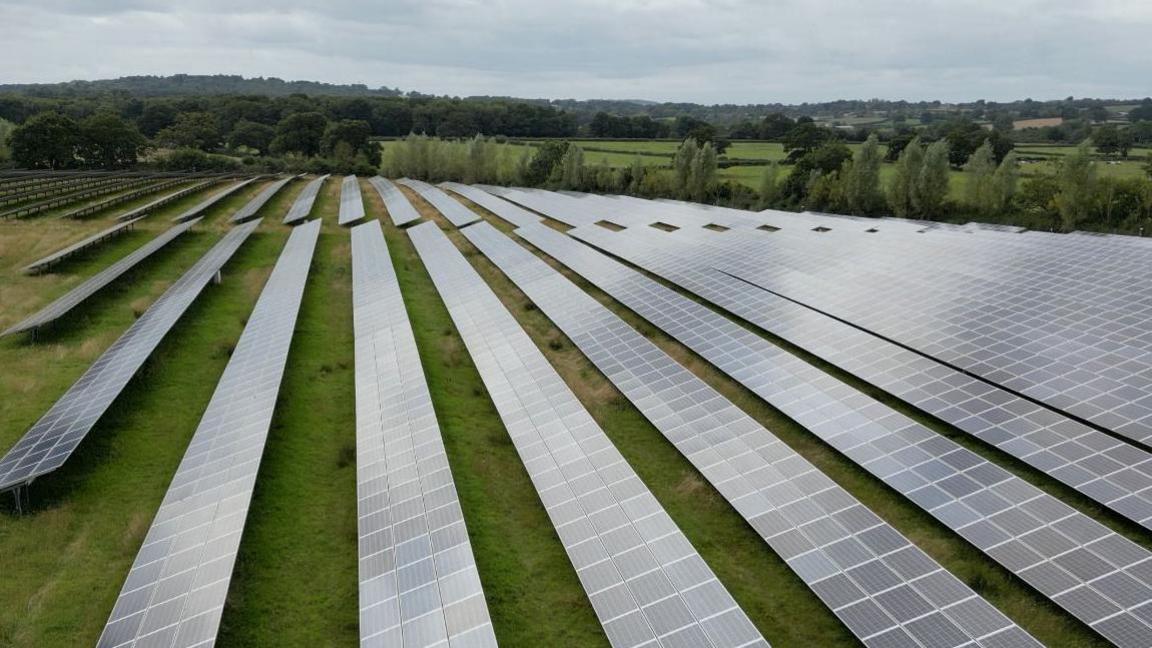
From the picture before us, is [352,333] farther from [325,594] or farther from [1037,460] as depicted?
[1037,460]

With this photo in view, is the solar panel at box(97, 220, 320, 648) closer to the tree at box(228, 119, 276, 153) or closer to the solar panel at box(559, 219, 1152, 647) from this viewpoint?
the solar panel at box(559, 219, 1152, 647)

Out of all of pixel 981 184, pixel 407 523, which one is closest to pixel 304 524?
pixel 407 523

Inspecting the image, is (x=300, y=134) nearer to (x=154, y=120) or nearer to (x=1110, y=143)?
(x=154, y=120)

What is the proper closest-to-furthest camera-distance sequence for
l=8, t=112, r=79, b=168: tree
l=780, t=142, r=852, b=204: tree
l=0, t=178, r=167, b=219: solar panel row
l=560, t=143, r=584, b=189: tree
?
l=0, t=178, r=167, b=219: solar panel row → l=780, t=142, r=852, b=204: tree → l=8, t=112, r=79, b=168: tree → l=560, t=143, r=584, b=189: tree

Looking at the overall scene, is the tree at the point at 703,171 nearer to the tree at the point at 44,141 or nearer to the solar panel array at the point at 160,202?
the solar panel array at the point at 160,202

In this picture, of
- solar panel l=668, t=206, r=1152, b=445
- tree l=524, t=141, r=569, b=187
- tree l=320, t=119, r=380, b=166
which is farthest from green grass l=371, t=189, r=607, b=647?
tree l=320, t=119, r=380, b=166

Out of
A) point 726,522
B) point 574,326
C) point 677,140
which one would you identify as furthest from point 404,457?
point 677,140
